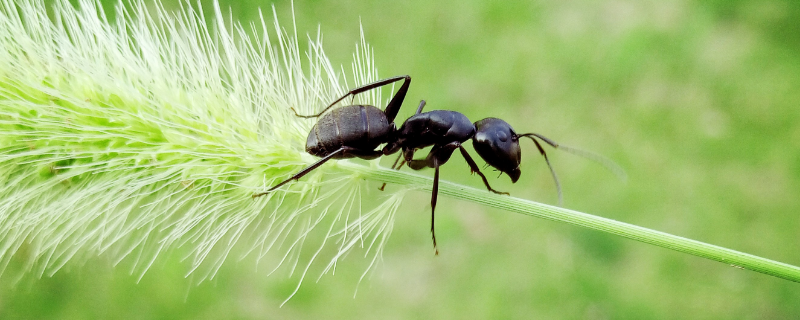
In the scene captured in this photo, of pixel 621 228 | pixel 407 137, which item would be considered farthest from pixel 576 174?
pixel 621 228

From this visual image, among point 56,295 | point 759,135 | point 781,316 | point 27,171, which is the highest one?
point 27,171

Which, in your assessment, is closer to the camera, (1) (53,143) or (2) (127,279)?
(1) (53,143)

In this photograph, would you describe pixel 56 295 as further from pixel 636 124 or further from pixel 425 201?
pixel 636 124

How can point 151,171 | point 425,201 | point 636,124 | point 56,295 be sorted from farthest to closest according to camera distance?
point 636,124 → point 425,201 → point 56,295 → point 151,171

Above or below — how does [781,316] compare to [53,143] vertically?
below

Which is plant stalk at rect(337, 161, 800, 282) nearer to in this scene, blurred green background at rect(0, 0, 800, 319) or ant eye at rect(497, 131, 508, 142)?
ant eye at rect(497, 131, 508, 142)

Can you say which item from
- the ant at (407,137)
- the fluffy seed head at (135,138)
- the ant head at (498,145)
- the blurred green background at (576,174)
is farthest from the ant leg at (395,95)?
the blurred green background at (576,174)

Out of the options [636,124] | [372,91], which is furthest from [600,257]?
[372,91]
